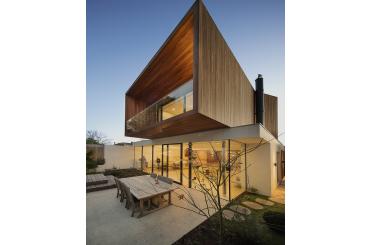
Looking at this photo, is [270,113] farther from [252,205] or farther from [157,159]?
[157,159]

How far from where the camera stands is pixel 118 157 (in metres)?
13.6

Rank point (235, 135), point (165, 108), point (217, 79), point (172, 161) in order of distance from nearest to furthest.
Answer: point (217, 79)
point (235, 135)
point (165, 108)
point (172, 161)

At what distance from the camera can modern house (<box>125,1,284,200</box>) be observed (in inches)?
187

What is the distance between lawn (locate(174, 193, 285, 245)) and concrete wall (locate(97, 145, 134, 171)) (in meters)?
11.1

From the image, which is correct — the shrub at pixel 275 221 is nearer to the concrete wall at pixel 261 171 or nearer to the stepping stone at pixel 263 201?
the stepping stone at pixel 263 201

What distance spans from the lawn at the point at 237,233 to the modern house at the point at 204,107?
3.91ft

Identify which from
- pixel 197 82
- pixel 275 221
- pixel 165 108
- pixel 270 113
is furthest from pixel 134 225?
pixel 270 113

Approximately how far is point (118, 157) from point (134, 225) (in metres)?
10.8

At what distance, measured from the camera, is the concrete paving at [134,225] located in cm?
328

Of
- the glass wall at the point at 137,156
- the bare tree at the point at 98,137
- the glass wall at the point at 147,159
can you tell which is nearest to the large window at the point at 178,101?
the glass wall at the point at 147,159

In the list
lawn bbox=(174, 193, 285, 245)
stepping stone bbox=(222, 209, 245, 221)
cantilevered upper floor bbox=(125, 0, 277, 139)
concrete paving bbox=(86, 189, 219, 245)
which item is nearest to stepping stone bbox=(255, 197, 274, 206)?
lawn bbox=(174, 193, 285, 245)

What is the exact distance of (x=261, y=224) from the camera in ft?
12.8

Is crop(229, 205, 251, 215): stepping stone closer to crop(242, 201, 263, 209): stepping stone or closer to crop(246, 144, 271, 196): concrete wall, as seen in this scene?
crop(242, 201, 263, 209): stepping stone
